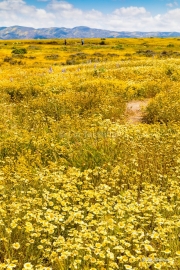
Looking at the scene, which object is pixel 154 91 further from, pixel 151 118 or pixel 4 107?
pixel 4 107

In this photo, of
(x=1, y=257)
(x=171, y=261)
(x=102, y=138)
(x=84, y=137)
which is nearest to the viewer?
(x=171, y=261)

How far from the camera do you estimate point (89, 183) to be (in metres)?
5.69

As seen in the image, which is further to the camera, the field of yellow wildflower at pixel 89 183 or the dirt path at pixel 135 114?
the dirt path at pixel 135 114

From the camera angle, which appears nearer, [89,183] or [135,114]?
[89,183]

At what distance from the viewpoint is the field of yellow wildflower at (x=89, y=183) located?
3883mm

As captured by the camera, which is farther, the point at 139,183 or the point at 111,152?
the point at 111,152

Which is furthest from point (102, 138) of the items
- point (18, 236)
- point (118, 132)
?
point (18, 236)

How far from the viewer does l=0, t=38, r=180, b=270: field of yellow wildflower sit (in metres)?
3.88

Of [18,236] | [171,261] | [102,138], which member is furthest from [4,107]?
[171,261]

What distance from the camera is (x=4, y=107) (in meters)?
13.6

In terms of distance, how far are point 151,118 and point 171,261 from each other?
1034 cm

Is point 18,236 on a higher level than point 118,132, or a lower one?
lower

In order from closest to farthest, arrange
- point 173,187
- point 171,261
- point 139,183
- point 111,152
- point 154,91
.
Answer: point 171,261, point 173,187, point 139,183, point 111,152, point 154,91

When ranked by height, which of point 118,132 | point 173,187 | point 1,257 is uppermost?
point 118,132
